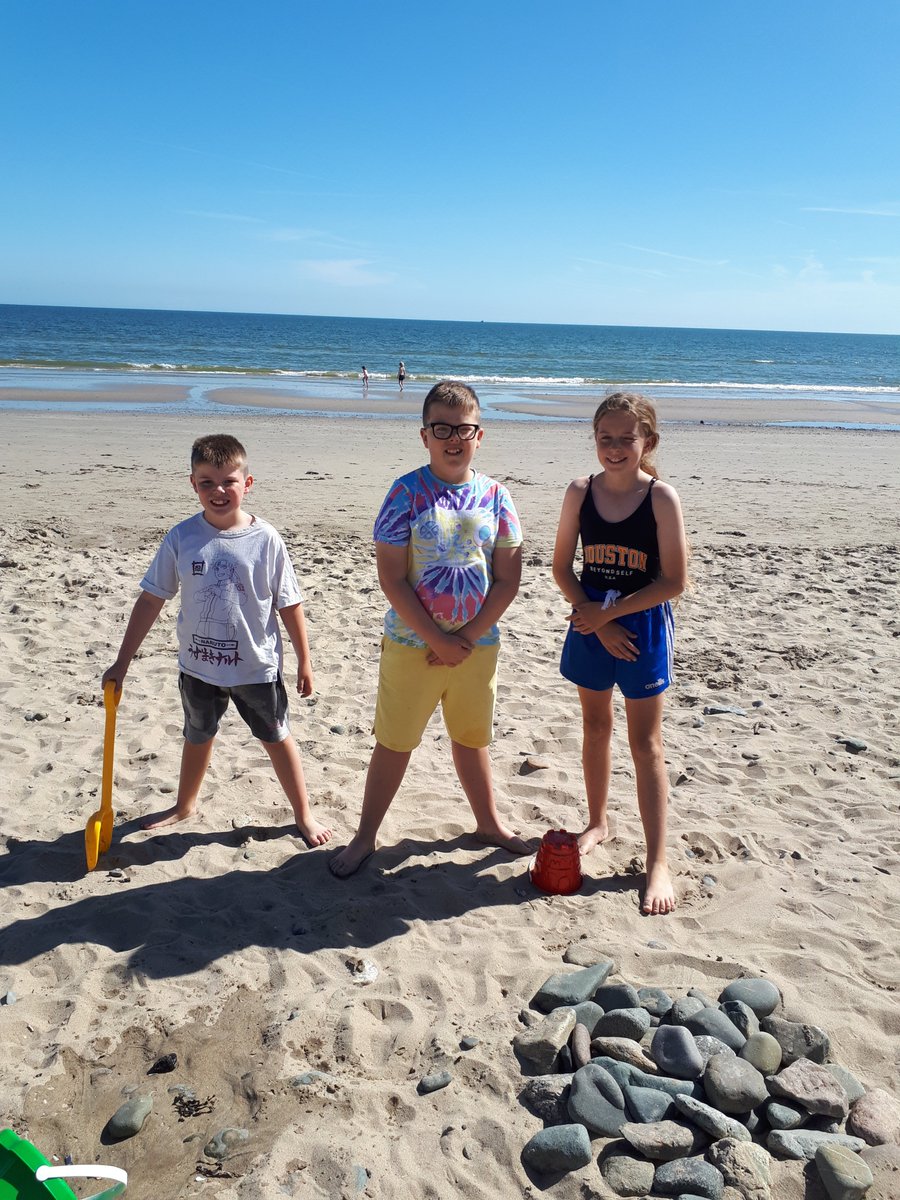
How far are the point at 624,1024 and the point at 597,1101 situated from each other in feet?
1.11

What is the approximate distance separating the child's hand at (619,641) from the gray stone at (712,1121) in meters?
1.56

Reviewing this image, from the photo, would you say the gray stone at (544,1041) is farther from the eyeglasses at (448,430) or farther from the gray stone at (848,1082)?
the eyeglasses at (448,430)

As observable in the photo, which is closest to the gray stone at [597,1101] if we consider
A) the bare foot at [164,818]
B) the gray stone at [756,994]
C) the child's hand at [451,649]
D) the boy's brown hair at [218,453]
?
the gray stone at [756,994]

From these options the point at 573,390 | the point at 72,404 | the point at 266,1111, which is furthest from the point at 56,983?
the point at 573,390

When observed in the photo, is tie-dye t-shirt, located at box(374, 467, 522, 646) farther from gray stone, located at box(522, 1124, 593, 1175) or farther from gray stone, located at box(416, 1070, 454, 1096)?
gray stone, located at box(522, 1124, 593, 1175)

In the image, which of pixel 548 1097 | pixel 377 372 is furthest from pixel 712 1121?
pixel 377 372

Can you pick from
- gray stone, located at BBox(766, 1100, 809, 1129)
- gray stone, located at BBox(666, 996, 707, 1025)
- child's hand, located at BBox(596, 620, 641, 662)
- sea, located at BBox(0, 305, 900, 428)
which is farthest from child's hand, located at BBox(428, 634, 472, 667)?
sea, located at BBox(0, 305, 900, 428)

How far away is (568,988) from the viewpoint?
3.05 metres

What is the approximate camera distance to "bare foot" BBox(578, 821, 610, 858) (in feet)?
13.2

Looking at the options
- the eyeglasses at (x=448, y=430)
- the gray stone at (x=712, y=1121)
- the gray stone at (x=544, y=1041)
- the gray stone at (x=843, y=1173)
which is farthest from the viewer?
the eyeglasses at (x=448, y=430)

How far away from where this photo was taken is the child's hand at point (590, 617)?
359 centimetres

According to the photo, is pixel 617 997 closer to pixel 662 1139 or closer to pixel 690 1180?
pixel 662 1139

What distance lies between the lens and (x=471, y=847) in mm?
4125

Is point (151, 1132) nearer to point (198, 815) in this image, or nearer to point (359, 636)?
point (198, 815)
